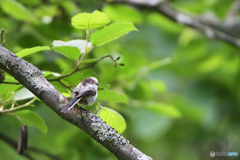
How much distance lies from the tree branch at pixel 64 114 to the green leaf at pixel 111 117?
339 mm

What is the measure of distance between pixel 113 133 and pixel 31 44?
149cm

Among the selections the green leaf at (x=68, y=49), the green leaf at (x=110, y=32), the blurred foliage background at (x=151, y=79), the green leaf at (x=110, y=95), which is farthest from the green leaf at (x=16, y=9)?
the green leaf at (x=110, y=95)

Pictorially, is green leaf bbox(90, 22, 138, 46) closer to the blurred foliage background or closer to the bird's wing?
the bird's wing

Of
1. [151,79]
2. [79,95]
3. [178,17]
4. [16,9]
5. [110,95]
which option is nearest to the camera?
[79,95]

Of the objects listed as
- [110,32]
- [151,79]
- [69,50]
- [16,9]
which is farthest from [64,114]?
[151,79]

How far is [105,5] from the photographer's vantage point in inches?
131

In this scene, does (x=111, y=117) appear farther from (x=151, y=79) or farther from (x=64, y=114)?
(x=151, y=79)

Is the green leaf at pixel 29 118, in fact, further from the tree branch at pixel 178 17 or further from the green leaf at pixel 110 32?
the tree branch at pixel 178 17

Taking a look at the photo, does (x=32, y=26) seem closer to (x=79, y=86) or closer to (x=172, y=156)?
(x=79, y=86)

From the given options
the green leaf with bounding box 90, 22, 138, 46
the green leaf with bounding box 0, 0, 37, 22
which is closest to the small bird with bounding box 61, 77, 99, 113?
the green leaf with bounding box 90, 22, 138, 46

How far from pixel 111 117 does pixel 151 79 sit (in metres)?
2.60

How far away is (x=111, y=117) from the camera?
1677mm

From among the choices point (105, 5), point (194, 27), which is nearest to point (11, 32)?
point (105, 5)

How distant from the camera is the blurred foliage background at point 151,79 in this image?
8.72 ft
